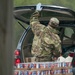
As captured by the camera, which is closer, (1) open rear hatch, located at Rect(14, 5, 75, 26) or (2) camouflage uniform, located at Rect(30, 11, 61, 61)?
(1) open rear hatch, located at Rect(14, 5, 75, 26)

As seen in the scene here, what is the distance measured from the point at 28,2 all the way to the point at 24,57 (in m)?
19.1

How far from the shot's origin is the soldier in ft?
23.5

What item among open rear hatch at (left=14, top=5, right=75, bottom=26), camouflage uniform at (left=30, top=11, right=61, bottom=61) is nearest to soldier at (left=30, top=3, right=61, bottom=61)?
camouflage uniform at (left=30, top=11, right=61, bottom=61)

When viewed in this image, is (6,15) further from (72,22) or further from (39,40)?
(72,22)

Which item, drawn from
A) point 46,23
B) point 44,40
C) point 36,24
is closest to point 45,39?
point 44,40

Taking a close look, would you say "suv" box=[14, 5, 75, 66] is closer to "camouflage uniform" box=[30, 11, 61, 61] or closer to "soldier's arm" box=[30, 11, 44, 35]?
"soldier's arm" box=[30, 11, 44, 35]

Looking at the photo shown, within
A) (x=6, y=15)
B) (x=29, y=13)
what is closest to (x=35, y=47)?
(x=29, y=13)

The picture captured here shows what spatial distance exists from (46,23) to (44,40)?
0.83 m

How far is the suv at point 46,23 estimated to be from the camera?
7.13 m

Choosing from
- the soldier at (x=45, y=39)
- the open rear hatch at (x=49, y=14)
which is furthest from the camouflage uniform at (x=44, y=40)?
the open rear hatch at (x=49, y=14)

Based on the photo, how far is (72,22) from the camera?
780 cm

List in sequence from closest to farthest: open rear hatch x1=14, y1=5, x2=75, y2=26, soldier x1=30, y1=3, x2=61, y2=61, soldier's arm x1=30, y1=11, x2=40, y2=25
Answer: open rear hatch x1=14, y1=5, x2=75, y2=26 < soldier x1=30, y1=3, x2=61, y2=61 < soldier's arm x1=30, y1=11, x2=40, y2=25

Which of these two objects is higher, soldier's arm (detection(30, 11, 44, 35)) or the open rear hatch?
the open rear hatch

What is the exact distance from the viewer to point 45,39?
7242 mm
